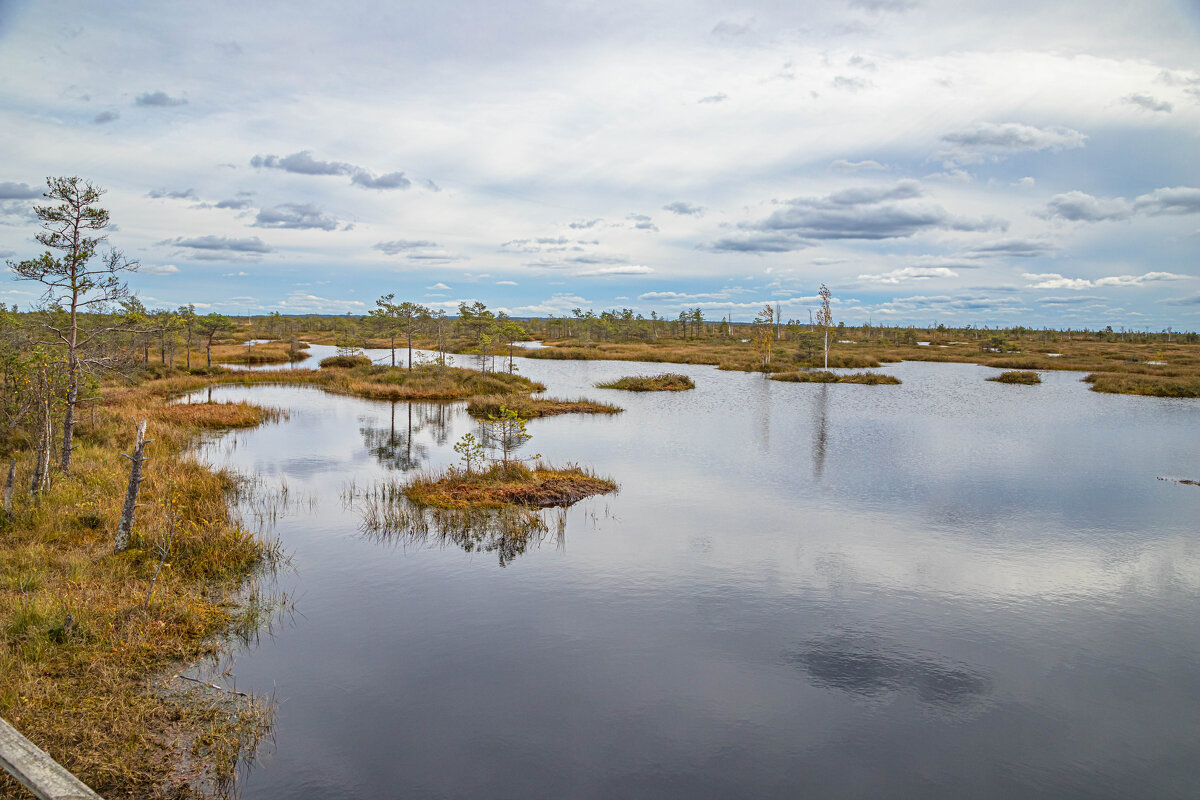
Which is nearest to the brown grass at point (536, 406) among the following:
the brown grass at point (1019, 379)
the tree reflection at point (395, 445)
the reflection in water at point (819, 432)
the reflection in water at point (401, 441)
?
the reflection in water at point (401, 441)

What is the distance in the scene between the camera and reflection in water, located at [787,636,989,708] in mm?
11338

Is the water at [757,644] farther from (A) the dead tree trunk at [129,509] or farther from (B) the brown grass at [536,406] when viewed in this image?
(B) the brown grass at [536,406]

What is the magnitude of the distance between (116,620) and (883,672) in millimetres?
13259

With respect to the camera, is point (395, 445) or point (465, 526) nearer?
point (465, 526)

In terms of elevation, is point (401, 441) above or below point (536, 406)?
below

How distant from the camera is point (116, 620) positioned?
11.5m

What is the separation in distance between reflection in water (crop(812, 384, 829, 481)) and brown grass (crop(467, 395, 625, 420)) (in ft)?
40.2

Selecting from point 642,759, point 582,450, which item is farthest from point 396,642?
point 582,450

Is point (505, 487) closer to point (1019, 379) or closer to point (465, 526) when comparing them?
point (465, 526)

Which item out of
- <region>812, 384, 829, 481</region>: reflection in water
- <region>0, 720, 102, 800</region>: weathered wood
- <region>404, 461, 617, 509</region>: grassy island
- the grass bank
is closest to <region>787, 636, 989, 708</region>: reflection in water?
the grass bank

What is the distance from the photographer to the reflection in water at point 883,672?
1134cm

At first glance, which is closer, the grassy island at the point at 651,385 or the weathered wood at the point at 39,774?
the weathered wood at the point at 39,774

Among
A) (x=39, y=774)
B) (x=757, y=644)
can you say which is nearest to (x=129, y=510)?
(x=39, y=774)

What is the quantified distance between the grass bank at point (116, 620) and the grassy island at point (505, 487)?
227 inches
